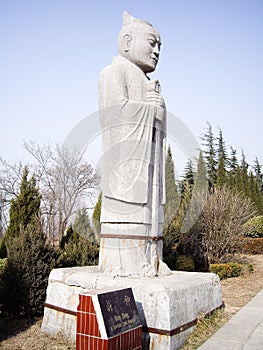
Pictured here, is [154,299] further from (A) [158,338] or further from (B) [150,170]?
(B) [150,170]

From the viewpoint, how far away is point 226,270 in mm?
11445

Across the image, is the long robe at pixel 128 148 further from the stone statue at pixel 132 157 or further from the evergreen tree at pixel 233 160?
the evergreen tree at pixel 233 160

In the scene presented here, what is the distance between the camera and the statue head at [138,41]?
21.9 feet

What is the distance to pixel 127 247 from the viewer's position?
19.6 feet

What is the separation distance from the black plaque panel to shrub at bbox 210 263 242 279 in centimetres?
729

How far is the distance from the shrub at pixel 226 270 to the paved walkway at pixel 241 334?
13.9 ft

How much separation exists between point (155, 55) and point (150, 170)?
2.16 metres

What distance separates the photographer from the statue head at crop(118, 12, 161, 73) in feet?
21.9

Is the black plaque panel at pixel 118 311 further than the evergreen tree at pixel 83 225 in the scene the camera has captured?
No

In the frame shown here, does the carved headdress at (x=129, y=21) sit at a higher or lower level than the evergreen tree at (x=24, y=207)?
higher

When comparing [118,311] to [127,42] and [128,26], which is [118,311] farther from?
[128,26]

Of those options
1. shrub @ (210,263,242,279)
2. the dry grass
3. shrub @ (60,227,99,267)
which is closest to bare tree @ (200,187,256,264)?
the dry grass

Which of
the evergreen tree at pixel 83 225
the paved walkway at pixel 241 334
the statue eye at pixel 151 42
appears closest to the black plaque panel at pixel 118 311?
the paved walkway at pixel 241 334

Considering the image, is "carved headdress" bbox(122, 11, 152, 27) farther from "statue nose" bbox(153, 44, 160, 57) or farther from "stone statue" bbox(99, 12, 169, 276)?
"statue nose" bbox(153, 44, 160, 57)
